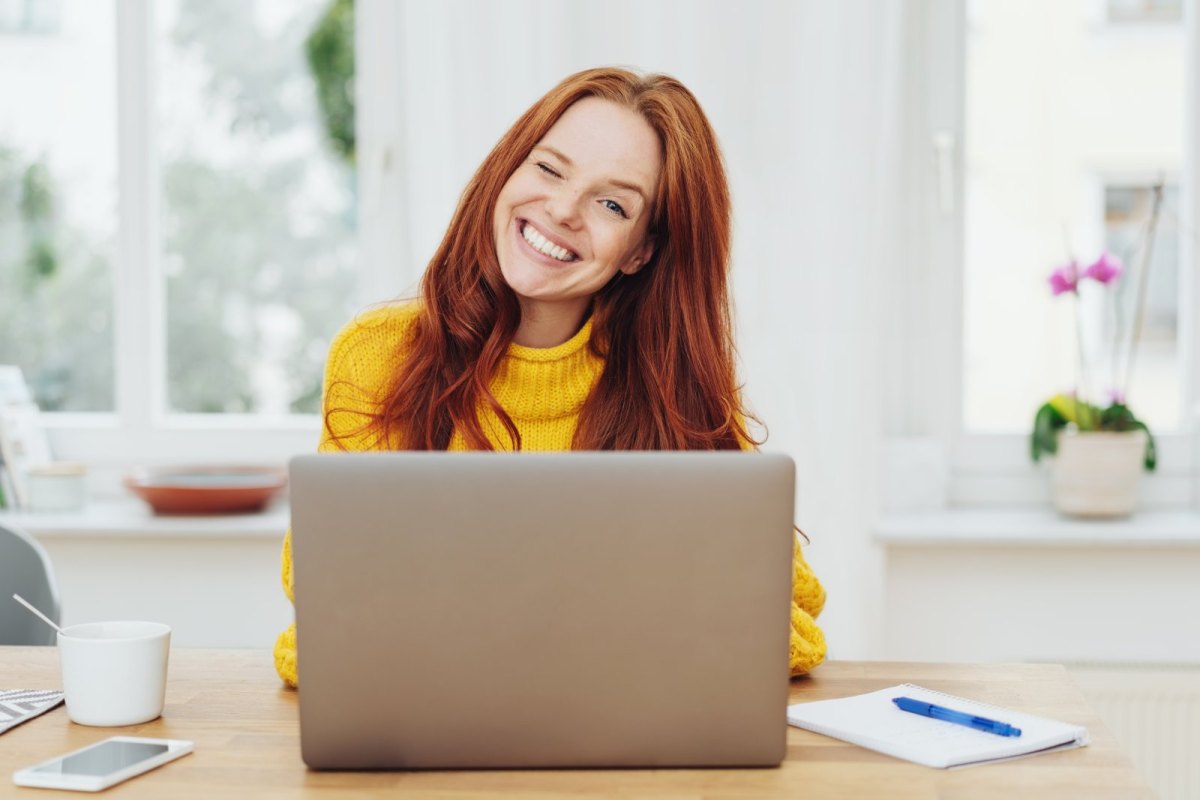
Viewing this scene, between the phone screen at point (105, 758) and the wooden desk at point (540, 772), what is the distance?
2cm

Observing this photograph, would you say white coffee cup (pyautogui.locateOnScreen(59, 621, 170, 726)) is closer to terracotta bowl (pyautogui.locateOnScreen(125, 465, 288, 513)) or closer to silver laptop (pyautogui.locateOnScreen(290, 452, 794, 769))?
silver laptop (pyautogui.locateOnScreen(290, 452, 794, 769))

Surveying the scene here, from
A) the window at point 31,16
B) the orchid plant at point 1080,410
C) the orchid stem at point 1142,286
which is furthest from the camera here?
the window at point 31,16

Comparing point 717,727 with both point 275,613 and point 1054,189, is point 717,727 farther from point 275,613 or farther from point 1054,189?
point 1054,189

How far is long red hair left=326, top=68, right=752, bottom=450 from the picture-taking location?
5.29 feet

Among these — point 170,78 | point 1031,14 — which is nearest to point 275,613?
point 170,78

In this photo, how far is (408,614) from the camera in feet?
3.06

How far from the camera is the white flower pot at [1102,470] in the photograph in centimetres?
252

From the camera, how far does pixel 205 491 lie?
2592 mm

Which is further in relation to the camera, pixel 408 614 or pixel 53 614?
pixel 53 614

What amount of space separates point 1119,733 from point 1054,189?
109cm

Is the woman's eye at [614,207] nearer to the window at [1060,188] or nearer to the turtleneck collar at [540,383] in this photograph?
the turtleneck collar at [540,383]

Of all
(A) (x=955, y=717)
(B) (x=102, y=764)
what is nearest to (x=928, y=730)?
(A) (x=955, y=717)

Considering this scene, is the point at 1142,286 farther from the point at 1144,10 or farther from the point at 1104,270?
the point at 1144,10

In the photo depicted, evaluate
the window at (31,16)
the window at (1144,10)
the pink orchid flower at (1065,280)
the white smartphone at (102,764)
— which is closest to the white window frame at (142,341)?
the window at (31,16)
